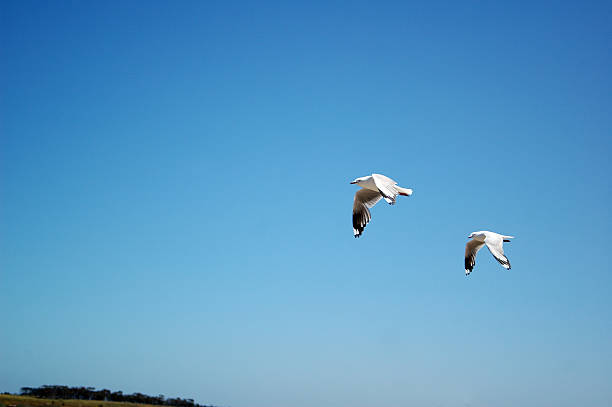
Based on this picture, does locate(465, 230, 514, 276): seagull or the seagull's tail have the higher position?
the seagull's tail

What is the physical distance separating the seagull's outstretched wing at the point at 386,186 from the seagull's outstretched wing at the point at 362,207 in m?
2.45

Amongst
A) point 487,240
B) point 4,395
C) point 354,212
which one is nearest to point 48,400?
point 4,395

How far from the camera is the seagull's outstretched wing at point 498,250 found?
18312 mm

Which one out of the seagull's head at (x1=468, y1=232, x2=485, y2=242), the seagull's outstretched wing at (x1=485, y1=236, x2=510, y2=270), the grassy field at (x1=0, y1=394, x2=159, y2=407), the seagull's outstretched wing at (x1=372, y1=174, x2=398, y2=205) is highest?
the seagull's outstretched wing at (x1=372, y1=174, x2=398, y2=205)

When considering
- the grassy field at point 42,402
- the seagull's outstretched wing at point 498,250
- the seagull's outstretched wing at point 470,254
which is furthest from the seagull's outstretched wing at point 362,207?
the grassy field at point 42,402

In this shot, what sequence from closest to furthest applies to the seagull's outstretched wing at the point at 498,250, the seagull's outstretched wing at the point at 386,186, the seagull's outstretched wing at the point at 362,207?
1. the seagull's outstretched wing at the point at 386,186
2. the seagull's outstretched wing at the point at 498,250
3. the seagull's outstretched wing at the point at 362,207

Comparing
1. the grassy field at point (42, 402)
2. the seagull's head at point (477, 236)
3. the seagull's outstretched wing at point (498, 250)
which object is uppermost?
the seagull's head at point (477, 236)

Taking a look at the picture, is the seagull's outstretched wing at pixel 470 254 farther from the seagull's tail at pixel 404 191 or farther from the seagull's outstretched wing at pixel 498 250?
the seagull's tail at pixel 404 191

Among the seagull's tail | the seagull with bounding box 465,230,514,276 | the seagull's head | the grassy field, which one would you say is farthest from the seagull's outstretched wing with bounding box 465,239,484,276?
the grassy field

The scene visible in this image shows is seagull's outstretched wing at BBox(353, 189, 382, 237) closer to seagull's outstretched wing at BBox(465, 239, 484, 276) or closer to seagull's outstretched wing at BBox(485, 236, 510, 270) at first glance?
seagull's outstretched wing at BBox(465, 239, 484, 276)

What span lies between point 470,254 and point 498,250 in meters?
1.86

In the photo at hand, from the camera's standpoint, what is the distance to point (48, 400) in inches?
2335

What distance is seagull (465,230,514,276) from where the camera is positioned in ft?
61.1

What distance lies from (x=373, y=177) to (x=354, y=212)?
132 inches
